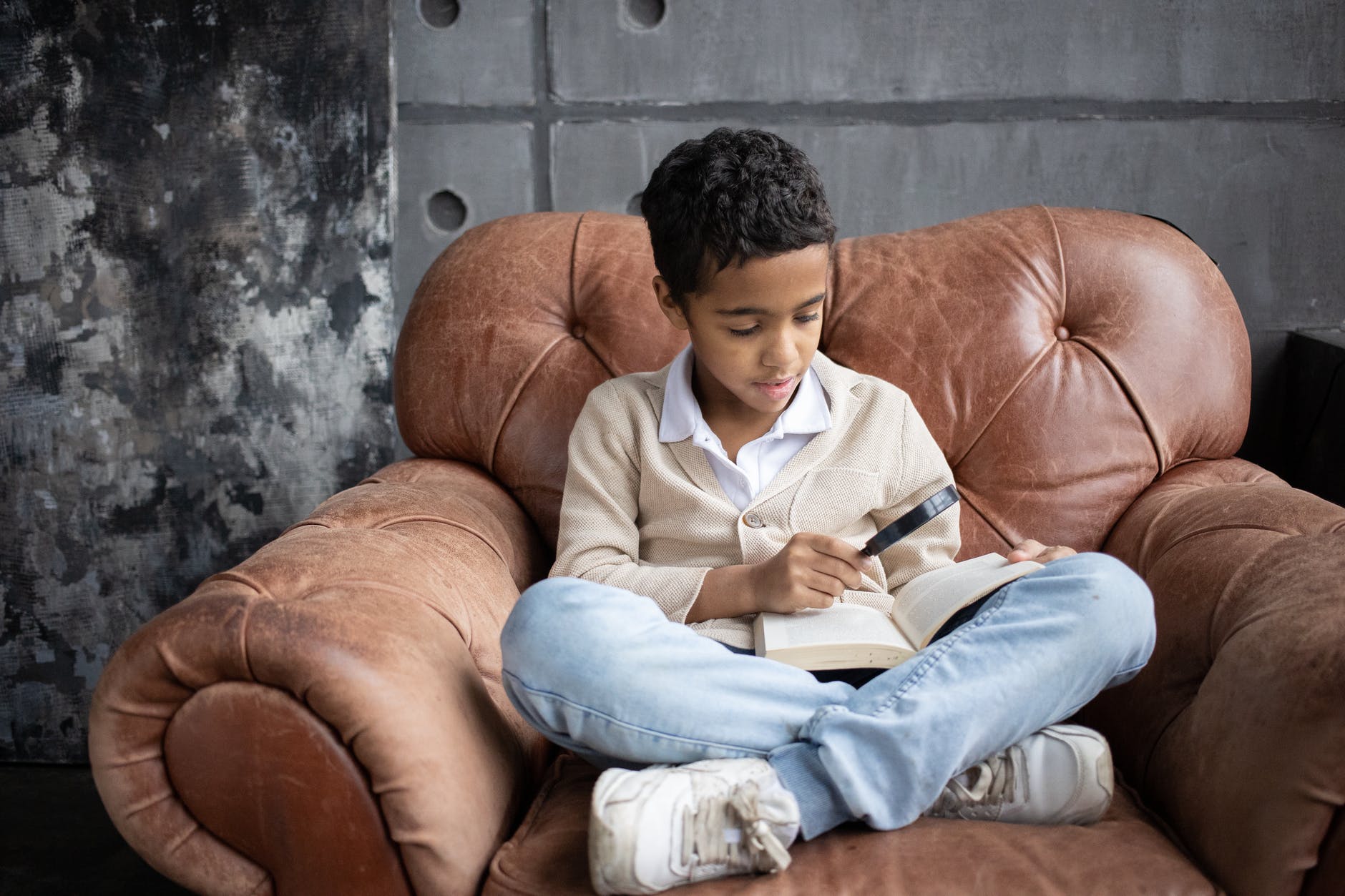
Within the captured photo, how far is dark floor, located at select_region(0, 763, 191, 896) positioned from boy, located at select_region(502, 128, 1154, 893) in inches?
40.2

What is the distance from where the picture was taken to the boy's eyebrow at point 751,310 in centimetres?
130

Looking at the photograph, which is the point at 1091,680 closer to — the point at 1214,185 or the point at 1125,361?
the point at 1125,361

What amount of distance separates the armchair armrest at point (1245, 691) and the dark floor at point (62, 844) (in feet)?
4.94

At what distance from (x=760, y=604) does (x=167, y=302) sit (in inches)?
56.2

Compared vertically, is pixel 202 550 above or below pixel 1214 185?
below

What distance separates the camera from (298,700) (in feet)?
3.26

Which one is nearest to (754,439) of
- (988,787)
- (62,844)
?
(988,787)

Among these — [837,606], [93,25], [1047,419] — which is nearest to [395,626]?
[837,606]

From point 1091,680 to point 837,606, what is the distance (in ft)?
0.98

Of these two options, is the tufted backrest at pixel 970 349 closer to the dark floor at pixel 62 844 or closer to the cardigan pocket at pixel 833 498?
the cardigan pocket at pixel 833 498

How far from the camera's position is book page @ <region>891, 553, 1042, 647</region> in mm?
1175

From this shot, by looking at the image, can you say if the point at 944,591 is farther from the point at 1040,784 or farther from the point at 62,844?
the point at 62,844

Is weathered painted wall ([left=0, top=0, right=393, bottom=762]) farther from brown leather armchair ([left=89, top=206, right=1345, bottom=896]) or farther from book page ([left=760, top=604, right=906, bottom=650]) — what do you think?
book page ([left=760, top=604, right=906, bottom=650])

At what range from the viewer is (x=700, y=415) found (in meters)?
1.45
